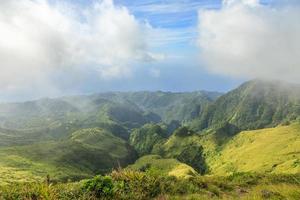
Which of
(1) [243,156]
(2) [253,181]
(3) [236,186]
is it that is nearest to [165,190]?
(3) [236,186]

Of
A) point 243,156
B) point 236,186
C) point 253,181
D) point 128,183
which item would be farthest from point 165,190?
point 243,156

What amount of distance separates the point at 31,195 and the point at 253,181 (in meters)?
27.9

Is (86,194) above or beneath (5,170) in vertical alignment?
above

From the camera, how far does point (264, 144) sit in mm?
195125

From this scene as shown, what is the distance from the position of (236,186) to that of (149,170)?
588 inches

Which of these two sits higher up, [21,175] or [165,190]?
[165,190]

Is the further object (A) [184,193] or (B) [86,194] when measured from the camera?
(A) [184,193]

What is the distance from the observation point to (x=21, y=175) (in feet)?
623

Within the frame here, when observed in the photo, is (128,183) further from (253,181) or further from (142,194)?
(253,181)

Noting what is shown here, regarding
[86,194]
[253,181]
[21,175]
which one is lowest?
[21,175]

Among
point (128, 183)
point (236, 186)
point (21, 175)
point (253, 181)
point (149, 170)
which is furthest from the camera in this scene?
point (21, 175)

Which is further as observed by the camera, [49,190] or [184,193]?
→ [184,193]

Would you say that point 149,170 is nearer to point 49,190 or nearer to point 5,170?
point 49,190

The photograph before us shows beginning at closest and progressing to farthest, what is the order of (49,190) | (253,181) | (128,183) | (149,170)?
(49,190), (128,183), (149,170), (253,181)
